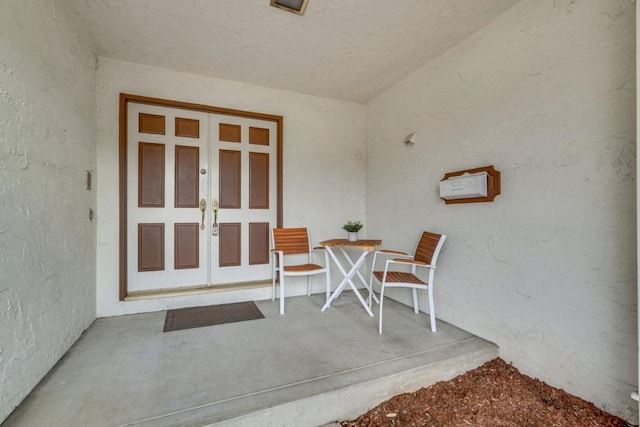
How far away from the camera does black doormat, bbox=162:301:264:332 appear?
260 cm

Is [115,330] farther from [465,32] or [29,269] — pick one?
[465,32]

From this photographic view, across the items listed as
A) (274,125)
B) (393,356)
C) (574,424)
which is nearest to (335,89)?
(274,125)

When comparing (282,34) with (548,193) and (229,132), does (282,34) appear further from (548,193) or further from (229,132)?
(548,193)

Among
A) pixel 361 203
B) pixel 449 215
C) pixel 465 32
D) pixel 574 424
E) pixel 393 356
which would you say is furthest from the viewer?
pixel 361 203

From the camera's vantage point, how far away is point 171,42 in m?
2.58

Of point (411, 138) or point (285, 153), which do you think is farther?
point (285, 153)

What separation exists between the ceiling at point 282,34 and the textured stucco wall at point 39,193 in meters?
0.47

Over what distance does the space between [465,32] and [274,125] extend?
2.23 m

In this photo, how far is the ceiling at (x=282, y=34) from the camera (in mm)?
2150

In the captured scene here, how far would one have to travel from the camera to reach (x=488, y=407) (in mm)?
1702

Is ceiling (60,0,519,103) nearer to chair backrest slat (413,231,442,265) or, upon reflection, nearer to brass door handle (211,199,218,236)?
brass door handle (211,199,218,236)

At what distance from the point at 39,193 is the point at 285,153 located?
235 cm

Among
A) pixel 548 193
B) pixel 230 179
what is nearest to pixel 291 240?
pixel 230 179

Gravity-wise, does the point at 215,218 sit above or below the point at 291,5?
below
